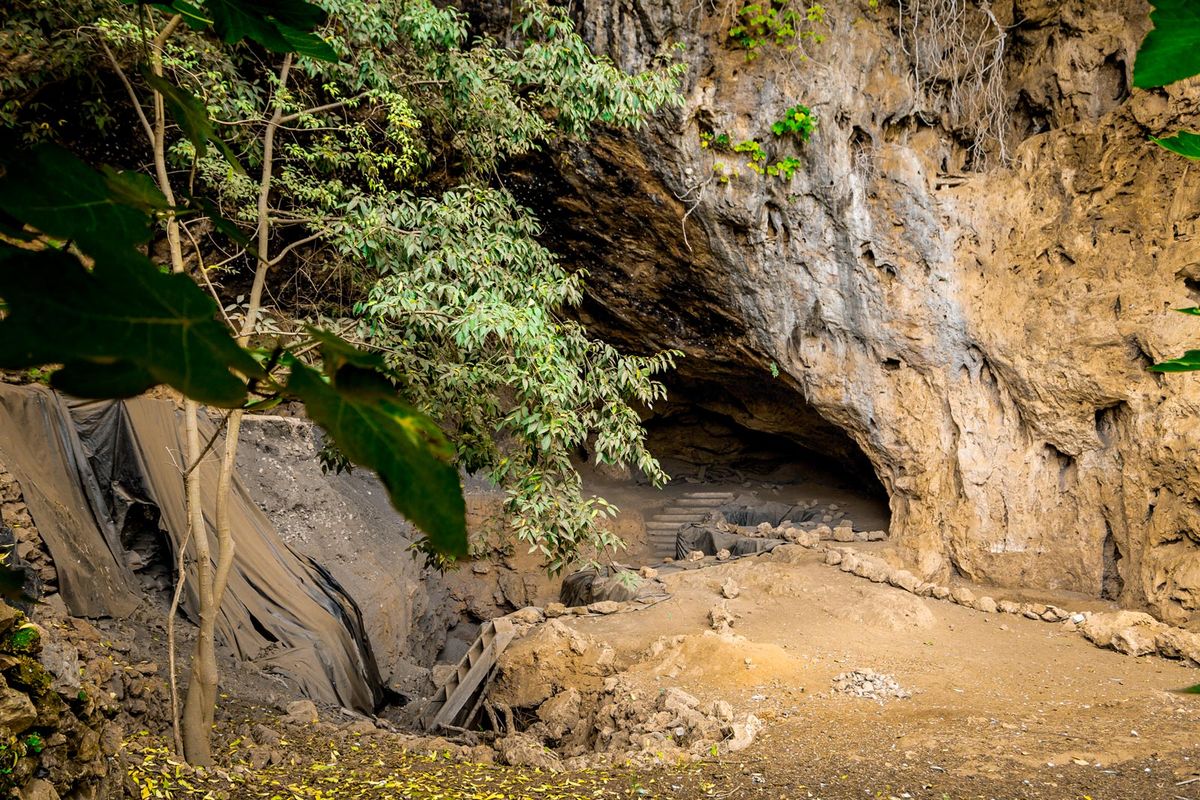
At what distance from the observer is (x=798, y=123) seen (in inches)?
293

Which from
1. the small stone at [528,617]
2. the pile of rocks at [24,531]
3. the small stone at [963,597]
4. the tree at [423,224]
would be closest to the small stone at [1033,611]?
the small stone at [963,597]

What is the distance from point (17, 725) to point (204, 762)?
1.49 meters

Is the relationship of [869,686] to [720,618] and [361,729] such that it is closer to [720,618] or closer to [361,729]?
[720,618]

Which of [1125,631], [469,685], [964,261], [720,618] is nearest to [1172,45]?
[469,685]

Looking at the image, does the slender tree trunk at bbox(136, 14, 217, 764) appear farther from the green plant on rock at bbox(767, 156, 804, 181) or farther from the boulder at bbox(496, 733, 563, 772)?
the green plant on rock at bbox(767, 156, 804, 181)

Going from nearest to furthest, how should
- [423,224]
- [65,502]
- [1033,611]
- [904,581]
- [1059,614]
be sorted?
[65,502] < [423,224] < [1059,614] < [1033,611] < [904,581]

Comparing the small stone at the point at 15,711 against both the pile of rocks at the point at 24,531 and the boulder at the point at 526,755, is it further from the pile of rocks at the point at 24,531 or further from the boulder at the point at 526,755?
the boulder at the point at 526,755

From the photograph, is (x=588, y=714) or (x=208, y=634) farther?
(x=588, y=714)

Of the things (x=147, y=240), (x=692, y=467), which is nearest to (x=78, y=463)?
(x=147, y=240)

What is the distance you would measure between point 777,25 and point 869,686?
6.05 meters

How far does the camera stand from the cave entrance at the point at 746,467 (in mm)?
11383

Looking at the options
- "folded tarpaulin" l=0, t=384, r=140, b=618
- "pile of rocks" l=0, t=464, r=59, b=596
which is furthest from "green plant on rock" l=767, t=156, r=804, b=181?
"pile of rocks" l=0, t=464, r=59, b=596

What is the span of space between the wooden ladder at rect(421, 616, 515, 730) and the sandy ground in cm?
77

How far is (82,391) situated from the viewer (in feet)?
0.76
